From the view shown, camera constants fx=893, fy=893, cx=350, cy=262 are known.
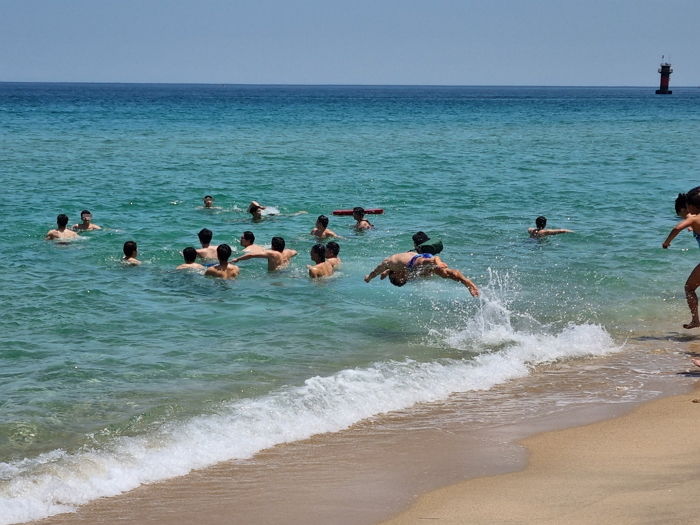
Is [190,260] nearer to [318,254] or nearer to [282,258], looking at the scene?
[282,258]

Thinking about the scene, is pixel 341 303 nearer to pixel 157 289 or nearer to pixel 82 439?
pixel 157 289

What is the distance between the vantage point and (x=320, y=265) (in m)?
13.3

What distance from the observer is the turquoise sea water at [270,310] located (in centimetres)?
742

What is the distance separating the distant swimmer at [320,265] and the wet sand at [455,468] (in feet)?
16.6

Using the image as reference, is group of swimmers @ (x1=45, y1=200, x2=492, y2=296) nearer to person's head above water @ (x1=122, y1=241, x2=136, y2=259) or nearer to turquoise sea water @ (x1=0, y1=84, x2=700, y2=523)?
person's head above water @ (x1=122, y1=241, x2=136, y2=259)

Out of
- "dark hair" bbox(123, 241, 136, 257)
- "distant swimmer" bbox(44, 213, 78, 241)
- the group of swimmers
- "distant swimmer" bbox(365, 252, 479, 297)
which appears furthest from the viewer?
"distant swimmer" bbox(44, 213, 78, 241)

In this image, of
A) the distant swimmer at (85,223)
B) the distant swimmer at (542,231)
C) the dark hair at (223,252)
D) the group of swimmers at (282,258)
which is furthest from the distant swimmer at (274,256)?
the distant swimmer at (542,231)

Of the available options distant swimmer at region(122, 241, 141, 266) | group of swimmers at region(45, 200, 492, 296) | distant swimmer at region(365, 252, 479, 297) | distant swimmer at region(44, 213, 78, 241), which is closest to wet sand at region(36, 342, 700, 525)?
distant swimmer at region(365, 252, 479, 297)

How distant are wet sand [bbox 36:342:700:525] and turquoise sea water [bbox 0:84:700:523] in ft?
1.05

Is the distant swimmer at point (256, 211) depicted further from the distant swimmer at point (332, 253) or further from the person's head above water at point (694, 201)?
the person's head above water at point (694, 201)

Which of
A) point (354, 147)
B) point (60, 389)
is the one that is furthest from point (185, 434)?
point (354, 147)

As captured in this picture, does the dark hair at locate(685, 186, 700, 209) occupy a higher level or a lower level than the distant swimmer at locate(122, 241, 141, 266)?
higher

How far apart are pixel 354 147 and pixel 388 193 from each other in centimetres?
1583

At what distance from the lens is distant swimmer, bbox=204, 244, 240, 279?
42.9 feet
